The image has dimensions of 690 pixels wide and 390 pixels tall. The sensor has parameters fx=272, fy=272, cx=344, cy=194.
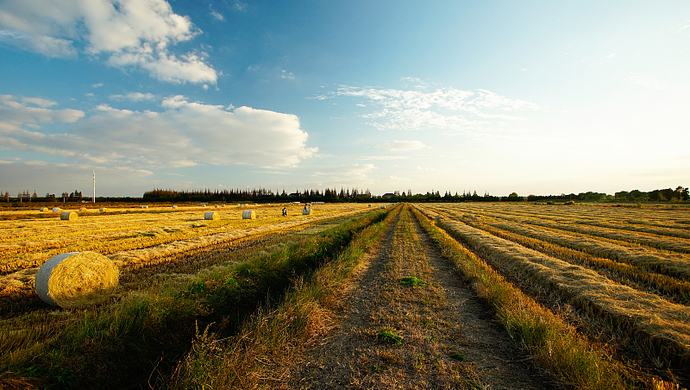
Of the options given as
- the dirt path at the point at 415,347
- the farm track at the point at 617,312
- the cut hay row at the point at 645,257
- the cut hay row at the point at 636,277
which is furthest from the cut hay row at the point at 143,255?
the cut hay row at the point at 645,257

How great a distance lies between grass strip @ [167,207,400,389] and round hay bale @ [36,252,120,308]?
424 centimetres

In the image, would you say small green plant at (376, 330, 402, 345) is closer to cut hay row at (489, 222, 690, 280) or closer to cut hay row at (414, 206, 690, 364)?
cut hay row at (414, 206, 690, 364)

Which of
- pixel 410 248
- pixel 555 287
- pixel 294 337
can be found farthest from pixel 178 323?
pixel 410 248

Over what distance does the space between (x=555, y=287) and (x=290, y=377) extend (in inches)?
306

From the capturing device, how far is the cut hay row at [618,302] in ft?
15.3

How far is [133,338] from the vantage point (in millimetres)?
4262

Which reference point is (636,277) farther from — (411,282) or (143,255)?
(143,255)

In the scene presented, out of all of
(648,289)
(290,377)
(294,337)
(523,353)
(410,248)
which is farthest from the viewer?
(410,248)

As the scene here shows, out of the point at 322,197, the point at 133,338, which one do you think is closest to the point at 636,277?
the point at 133,338

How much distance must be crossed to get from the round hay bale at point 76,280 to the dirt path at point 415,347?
6271 millimetres

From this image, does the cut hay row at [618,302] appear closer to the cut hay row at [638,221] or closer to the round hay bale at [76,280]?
the round hay bale at [76,280]

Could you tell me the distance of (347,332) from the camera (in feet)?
17.8

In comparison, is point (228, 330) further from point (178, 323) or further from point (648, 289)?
point (648, 289)

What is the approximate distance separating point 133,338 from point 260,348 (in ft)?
6.47
